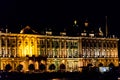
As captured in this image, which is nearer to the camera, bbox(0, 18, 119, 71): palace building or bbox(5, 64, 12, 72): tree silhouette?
bbox(5, 64, 12, 72): tree silhouette

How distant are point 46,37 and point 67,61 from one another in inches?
286

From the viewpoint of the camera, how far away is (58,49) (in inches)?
3199

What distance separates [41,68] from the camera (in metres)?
78.0

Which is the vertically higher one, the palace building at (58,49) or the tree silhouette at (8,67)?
the palace building at (58,49)

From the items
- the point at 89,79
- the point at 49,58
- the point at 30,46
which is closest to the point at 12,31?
the point at 30,46

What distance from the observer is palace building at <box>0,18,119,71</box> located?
75000mm

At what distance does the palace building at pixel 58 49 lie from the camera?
246 feet

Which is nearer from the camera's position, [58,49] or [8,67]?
[8,67]

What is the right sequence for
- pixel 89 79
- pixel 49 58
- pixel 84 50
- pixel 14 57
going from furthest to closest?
1. pixel 84 50
2. pixel 49 58
3. pixel 14 57
4. pixel 89 79

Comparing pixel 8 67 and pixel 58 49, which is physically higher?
pixel 58 49

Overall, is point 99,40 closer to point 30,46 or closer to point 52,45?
point 52,45

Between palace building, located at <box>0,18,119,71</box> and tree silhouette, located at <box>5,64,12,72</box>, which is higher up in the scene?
palace building, located at <box>0,18,119,71</box>

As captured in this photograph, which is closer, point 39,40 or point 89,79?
point 89,79

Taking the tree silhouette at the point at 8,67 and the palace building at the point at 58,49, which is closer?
the tree silhouette at the point at 8,67
